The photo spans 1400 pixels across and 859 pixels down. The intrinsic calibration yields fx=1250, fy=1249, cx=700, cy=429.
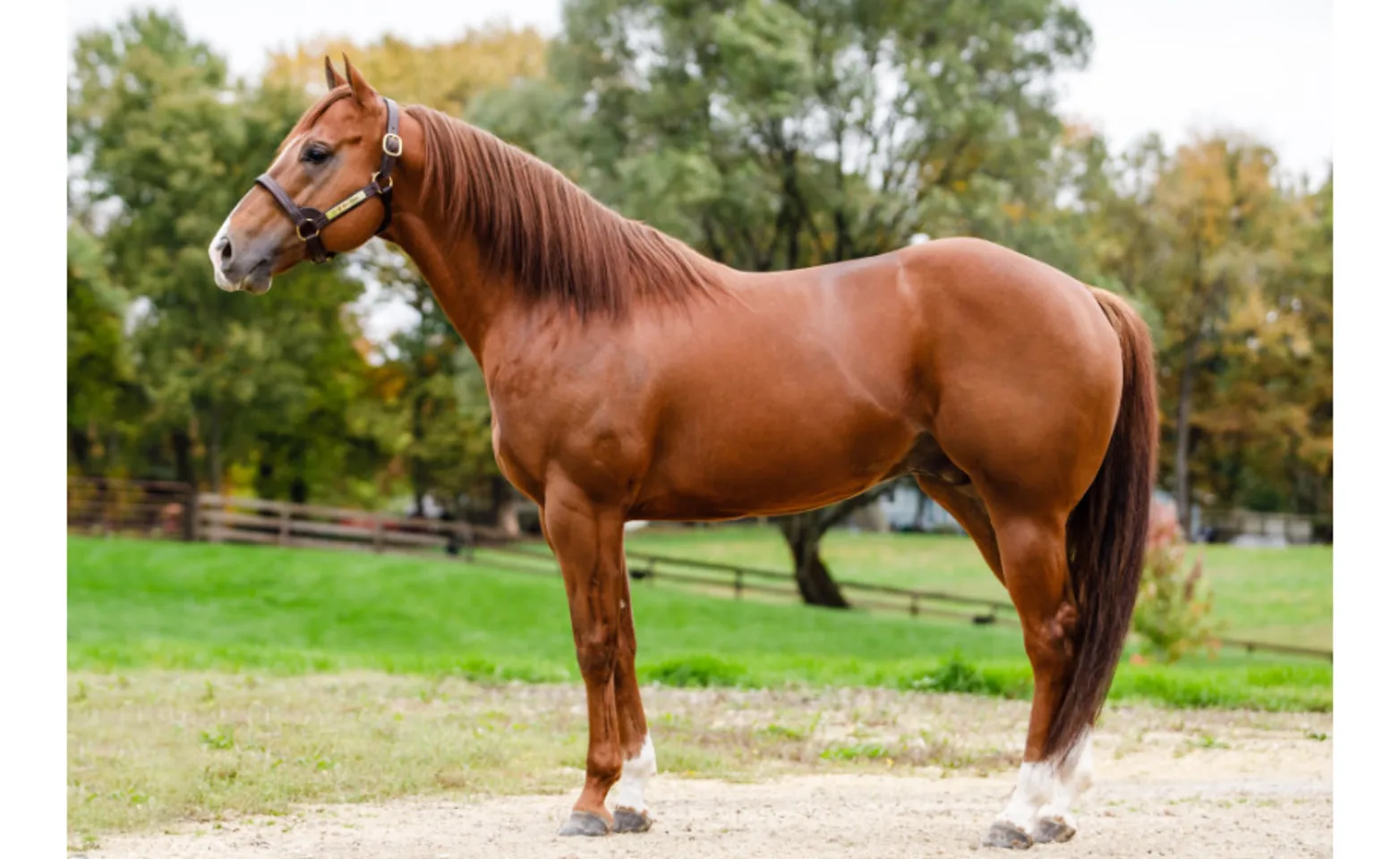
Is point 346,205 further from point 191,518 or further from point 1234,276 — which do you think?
point 1234,276

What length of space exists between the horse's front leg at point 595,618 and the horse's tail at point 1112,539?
1703mm

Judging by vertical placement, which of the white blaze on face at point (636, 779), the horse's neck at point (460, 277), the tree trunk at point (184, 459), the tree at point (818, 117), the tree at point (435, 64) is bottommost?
the white blaze on face at point (636, 779)

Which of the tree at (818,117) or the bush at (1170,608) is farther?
the tree at (818,117)

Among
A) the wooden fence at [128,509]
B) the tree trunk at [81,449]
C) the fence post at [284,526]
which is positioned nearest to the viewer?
the fence post at [284,526]

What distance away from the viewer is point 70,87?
88.9 feet

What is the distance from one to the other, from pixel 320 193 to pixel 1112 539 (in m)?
3.40

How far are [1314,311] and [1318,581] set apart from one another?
28.8 feet

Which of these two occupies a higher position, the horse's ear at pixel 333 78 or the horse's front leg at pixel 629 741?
the horse's ear at pixel 333 78

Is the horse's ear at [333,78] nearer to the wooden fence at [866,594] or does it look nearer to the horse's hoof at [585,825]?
the horse's hoof at [585,825]

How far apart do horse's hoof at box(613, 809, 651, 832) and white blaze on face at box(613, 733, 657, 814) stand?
0.05 ft

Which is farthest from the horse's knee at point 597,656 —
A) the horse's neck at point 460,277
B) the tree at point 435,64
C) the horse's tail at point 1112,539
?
the tree at point 435,64

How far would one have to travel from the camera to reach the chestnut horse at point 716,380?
15.6 feet

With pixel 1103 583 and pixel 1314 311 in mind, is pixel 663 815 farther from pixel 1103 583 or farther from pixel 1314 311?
pixel 1314 311

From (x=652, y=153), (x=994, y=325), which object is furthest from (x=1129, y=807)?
(x=652, y=153)
